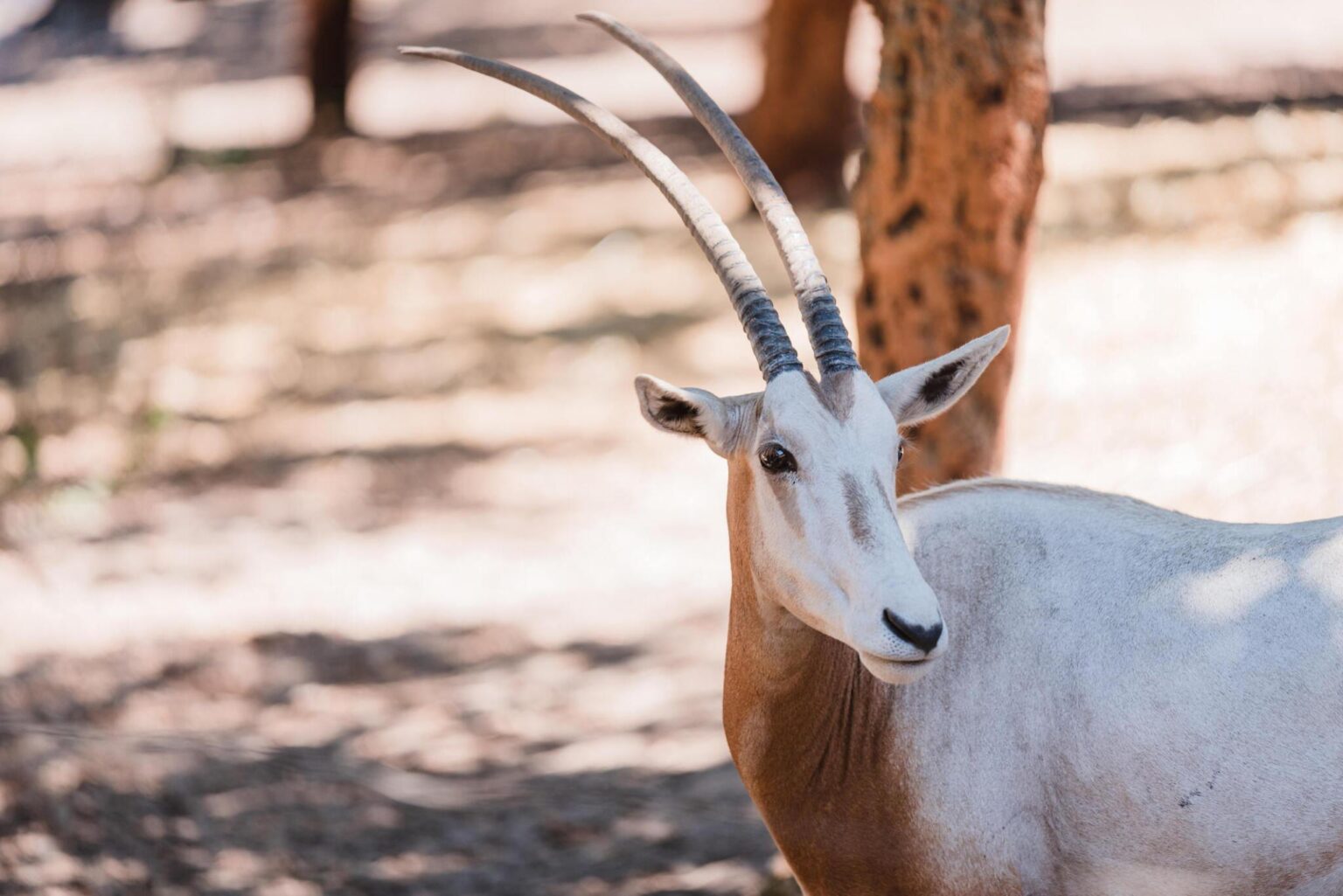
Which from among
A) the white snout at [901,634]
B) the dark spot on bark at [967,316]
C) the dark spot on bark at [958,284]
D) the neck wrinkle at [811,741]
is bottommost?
the neck wrinkle at [811,741]

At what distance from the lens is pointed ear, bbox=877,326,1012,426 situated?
12.2ft

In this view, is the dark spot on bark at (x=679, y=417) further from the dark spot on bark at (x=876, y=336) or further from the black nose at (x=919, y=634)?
the dark spot on bark at (x=876, y=336)

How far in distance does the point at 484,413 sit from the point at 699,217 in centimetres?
684

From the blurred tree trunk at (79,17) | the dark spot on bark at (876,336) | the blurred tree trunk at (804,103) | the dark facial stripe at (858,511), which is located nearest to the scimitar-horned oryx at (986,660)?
the dark facial stripe at (858,511)

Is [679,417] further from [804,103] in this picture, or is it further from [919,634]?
[804,103]

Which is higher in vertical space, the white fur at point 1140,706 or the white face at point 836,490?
the white face at point 836,490

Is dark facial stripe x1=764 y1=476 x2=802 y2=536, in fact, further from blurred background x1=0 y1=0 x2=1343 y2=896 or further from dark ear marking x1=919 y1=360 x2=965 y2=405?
blurred background x1=0 y1=0 x2=1343 y2=896

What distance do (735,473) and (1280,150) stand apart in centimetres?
1025

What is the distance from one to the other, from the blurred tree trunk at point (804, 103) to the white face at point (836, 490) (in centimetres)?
898

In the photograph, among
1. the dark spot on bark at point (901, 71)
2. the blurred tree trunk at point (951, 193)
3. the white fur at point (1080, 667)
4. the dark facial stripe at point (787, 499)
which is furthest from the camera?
the dark spot on bark at point (901, 71)

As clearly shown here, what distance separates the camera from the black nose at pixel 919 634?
3.10 m

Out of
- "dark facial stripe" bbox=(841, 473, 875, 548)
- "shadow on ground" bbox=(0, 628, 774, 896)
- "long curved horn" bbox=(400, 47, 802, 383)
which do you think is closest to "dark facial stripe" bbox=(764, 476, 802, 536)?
"dark facial stripe" bbox=(841, 473, 875, 548)

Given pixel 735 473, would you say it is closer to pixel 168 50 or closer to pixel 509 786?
pixel 509 786

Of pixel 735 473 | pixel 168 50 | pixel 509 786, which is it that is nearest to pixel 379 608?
pixel 509 786
